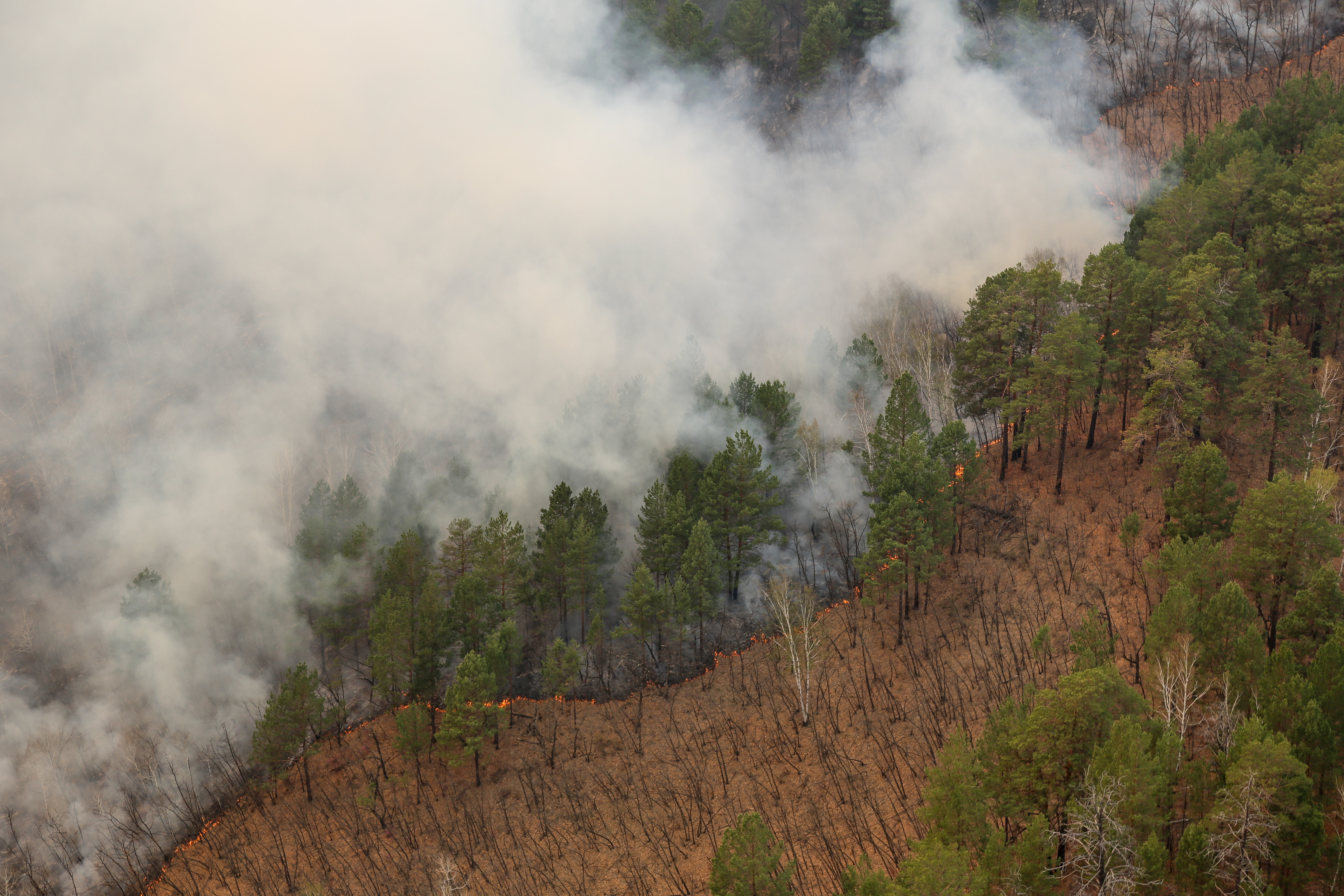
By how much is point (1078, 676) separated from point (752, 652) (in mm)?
25046

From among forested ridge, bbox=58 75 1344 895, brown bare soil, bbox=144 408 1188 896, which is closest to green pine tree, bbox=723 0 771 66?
forested ridge, bbox=58 75 1344 895

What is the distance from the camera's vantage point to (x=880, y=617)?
53.2 meters

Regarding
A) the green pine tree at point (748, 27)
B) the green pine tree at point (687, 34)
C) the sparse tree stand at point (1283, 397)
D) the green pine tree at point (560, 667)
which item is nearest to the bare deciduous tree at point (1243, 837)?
the sparse tree stand at point (1283, 397)

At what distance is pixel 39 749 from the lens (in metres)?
57.0

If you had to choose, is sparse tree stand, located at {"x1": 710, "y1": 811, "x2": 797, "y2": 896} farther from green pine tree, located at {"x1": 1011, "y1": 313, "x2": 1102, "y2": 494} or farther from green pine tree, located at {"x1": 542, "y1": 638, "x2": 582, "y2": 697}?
green pine tree, located at {"x1": 1011, "y1": 313, "x2": 1102, "y2": 494}

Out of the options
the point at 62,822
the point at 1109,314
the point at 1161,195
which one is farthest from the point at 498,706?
the point at 1161,195

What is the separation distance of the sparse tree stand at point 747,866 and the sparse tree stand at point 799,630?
1527 cm

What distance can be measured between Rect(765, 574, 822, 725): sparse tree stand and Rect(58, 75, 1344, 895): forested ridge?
0.41 m

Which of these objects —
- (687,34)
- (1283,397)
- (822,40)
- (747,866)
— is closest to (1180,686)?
(747,866)

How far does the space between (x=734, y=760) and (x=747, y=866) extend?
16.9 m

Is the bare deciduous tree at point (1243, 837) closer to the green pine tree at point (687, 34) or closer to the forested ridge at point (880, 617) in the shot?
the forested ridge at point (880, 617)

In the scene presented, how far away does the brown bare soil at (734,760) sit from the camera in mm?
43188

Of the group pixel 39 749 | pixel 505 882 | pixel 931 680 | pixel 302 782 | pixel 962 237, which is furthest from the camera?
pixel 962 237

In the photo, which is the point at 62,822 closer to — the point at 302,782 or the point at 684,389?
the point at 302,782
